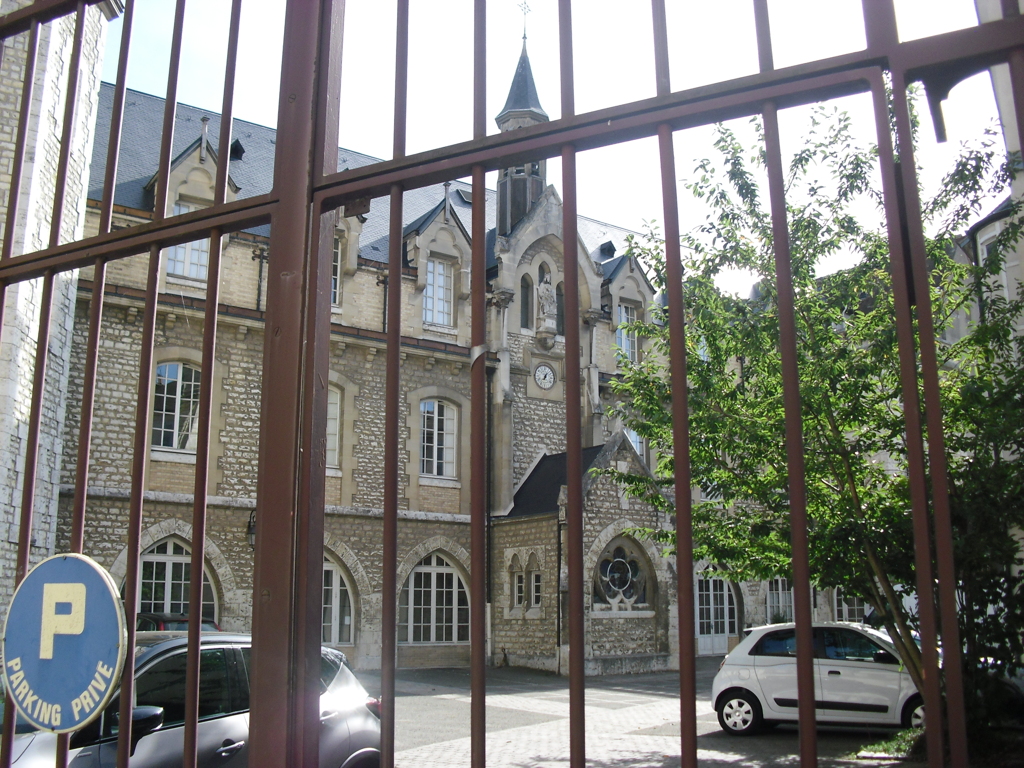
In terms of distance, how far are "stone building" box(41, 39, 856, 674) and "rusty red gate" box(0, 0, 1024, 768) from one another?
51.1 feet

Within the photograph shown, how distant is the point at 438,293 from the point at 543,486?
5.57m

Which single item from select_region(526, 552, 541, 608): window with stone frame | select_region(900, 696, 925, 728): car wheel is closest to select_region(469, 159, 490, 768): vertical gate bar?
select_region(900, 696, 925, 728): car wheel

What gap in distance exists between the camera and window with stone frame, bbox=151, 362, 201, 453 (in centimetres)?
1845

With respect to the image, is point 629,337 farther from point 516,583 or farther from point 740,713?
point 740,713

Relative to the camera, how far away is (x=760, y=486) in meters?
9.23

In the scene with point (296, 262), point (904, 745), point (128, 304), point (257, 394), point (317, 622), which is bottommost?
point (904, 745)

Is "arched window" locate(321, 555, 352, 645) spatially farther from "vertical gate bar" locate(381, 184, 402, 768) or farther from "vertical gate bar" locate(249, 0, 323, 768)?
"vertical gate bar" locate(381, 184, 402, 768)

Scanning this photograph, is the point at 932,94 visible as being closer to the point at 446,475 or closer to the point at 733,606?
the point at 446,475

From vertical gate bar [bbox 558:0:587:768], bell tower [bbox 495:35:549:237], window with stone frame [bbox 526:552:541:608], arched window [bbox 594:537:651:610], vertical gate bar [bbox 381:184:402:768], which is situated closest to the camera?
vertical gate bar [bbox 558:0:587:768]

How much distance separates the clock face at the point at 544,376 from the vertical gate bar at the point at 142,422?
70.9 ft

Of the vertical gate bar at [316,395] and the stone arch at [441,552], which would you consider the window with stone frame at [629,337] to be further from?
the vertical gate bar at [316,395]

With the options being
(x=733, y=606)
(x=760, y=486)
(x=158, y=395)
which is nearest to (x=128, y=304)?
(x=158, y=395)

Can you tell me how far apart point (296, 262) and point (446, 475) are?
1999 cm

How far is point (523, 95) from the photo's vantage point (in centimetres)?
2938
